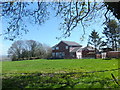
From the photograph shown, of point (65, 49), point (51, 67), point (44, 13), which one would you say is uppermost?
point (44, 13)

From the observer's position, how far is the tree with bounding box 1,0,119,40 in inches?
147

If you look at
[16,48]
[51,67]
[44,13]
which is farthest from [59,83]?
[51,67]

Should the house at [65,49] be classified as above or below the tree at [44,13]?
below

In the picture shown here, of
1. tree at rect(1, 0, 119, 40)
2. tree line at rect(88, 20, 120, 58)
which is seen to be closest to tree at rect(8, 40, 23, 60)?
tree at rect(1, 0, 119, 40)

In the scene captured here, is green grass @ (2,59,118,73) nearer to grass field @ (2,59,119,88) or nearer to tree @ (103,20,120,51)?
grass field @ (2,59,119,88)

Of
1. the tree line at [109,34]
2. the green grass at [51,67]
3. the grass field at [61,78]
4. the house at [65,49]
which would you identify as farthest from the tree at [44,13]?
the house at [65,49]

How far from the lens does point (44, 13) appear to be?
4.28 meters

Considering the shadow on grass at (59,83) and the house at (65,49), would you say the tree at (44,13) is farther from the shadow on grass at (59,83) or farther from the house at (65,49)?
the house at (65,49)

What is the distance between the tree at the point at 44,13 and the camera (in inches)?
147

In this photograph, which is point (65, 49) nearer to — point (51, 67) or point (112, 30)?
point (51, 67)

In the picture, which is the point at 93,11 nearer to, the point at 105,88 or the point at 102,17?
the point at 102,17

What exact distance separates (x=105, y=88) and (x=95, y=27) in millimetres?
3044

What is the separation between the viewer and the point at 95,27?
502 cm

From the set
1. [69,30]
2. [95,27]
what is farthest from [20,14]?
[95,27]
